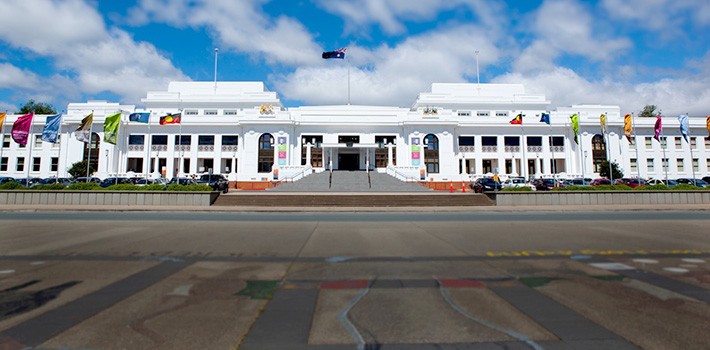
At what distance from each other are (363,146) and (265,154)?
1361cm

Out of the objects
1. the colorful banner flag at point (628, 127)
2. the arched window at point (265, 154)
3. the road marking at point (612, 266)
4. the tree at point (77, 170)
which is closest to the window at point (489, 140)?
the colorful banner flag at point (628, 127)

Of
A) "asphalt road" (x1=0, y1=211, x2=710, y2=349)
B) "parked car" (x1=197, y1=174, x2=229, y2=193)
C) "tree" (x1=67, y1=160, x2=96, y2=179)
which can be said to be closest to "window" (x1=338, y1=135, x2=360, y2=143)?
"parked car" (x1=197, y1=174, x2=229, y2=193)

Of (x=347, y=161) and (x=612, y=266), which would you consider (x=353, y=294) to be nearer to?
(x=612, y=266)

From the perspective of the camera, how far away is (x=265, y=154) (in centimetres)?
A: 5125

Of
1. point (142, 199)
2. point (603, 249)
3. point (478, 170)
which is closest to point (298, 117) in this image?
point (478, 170)

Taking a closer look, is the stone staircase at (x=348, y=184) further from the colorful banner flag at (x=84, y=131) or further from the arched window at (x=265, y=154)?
the colorful banner flag at (x=84, y=131)

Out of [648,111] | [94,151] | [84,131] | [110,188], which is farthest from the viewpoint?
[648,111]

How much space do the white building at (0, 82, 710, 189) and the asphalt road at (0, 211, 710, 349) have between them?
Answer: 41.2m

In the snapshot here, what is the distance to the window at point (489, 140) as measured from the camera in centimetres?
5412

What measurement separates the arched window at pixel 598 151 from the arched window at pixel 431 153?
22135 millimetres

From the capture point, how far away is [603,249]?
30.3ft

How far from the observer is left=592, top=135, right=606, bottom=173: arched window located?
52125 mm

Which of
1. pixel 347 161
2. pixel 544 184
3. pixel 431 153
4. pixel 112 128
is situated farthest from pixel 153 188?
pixel 544 184

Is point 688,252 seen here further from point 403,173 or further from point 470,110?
point 470,110
